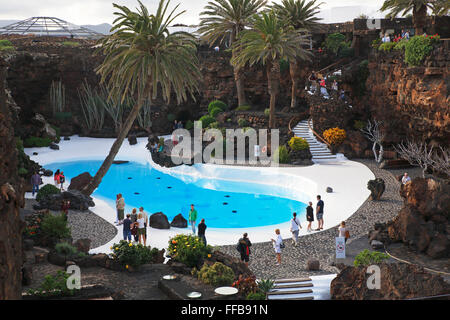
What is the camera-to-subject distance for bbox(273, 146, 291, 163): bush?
36125mm

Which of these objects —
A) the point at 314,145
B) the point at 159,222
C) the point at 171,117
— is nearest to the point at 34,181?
the point at 159,222

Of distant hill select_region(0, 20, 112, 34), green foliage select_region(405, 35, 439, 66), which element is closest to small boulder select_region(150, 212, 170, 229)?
green foliage select_region(405, 35, 439, 66)

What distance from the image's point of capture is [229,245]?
22078mm

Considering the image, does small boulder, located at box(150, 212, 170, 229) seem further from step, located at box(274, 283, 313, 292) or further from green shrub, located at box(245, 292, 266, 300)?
green shrub, located at box(245, 292, 266, 300)

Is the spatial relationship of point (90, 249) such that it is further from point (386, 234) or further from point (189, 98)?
point (189, 98)

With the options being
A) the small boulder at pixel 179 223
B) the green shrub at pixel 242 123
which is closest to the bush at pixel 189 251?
the small boulder at pixel 179 223

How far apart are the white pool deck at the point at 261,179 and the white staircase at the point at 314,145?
1.14 m

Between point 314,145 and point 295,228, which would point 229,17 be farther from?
point 295,228

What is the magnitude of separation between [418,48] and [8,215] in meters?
25.0

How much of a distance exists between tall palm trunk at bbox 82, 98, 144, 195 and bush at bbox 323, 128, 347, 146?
569 inches

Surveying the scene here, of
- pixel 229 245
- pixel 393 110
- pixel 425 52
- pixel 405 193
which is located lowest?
pixel 229 245
